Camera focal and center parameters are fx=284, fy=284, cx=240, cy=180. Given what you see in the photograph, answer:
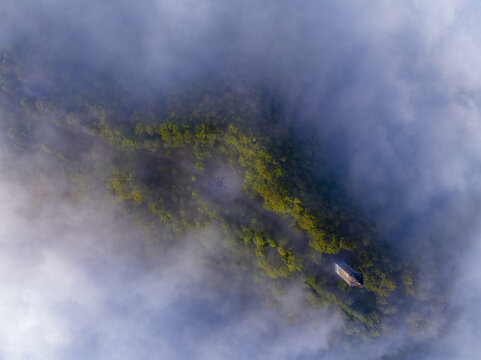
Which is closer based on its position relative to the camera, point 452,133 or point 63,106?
point 452,133

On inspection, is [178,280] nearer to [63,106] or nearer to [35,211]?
[35,211]

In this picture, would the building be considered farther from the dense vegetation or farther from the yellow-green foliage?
the yellow-green foliage

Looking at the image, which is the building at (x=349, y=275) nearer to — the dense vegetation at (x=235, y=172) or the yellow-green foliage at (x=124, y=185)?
the dense vegetation at (x=235, y=172)

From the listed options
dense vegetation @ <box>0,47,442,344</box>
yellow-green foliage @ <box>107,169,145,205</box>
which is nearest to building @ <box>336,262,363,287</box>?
dense vegetation @ <box>0,47,442,344</box>

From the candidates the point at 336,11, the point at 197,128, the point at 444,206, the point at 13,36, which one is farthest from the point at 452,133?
the point at 13,36

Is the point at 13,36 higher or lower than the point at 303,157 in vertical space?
higher

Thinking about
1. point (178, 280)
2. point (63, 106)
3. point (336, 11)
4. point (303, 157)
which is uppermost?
point (336, 11)
